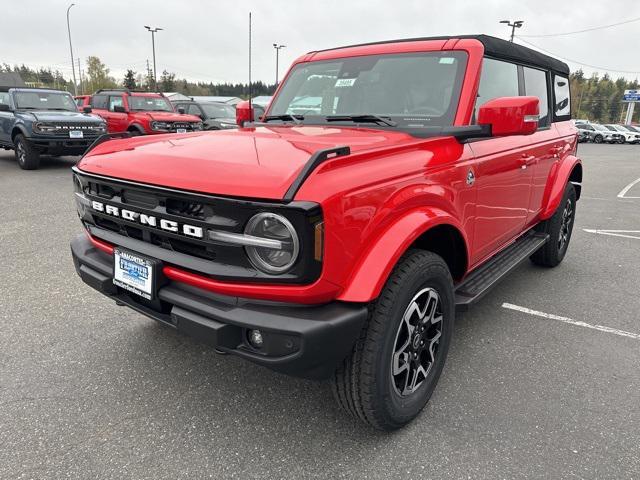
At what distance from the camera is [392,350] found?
80.0 inches

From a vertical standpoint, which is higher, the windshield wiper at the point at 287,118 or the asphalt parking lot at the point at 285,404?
the windshield wiper at the point at 287,118

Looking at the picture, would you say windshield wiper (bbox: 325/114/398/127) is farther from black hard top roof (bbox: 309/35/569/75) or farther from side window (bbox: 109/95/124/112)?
side window (bbox: 109/95/124/112)

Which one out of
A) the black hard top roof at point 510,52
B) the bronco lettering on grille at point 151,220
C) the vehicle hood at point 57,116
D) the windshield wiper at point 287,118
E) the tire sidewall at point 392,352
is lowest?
the tire sidewall at point 392,352

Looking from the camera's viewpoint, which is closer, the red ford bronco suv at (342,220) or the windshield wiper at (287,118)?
the red ford bronco suv at (342,220)

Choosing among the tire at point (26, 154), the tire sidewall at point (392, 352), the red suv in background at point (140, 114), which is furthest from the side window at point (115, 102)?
the tire sidewall at point (392, 352)

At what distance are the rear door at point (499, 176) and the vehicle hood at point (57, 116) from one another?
965cm

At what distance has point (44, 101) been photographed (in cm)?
1091

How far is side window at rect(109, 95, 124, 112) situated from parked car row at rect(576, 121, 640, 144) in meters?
35.1

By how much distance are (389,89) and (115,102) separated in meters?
12.2

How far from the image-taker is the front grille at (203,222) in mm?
1689

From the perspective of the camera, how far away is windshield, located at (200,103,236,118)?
1444cm

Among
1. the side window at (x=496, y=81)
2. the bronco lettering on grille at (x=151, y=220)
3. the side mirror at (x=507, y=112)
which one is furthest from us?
the side window at (x=496, y=81)

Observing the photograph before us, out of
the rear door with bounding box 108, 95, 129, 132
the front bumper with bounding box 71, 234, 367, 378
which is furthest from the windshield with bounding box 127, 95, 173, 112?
the front bumper with bounding box 71, 234, 367, 378

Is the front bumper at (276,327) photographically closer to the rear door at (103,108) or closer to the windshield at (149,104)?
the windshield at (149,104)
